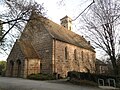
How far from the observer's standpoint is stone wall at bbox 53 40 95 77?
108ft

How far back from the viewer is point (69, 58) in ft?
120

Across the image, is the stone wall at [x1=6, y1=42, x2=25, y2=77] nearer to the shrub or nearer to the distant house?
the shrub

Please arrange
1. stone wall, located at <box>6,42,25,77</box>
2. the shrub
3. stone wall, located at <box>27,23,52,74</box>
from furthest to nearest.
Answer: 1. stone wall, located at <box>27,23,52,74</box>
2. stone wall, located at <box>6,42,25,77</box>
3. the shrub

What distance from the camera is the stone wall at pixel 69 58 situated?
32938 mm

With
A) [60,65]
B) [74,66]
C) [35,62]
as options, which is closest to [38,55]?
[35,62]

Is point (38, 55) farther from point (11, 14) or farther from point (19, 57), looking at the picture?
point (11, 14)

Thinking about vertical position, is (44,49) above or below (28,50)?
above

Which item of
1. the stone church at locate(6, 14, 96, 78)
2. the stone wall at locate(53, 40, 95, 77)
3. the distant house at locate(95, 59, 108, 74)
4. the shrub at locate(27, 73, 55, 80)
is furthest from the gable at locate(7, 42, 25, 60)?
the distant house at locate(95, 59, 108, 74)

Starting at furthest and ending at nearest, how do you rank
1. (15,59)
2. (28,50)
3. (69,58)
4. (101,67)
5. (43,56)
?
(101,67)
(69,58)
(28,50)
(15,59)
(43,56)

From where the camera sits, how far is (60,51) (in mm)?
34156

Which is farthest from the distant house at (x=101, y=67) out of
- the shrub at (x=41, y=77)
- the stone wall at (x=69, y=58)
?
the shrub at (x=41, y=77)

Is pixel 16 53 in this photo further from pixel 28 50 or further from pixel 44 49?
pixel 44 49

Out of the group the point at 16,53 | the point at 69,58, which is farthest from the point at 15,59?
the point at 69,58

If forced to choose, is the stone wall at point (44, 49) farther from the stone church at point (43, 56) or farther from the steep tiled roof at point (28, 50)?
the steep tiled roof at point (28, 50)
